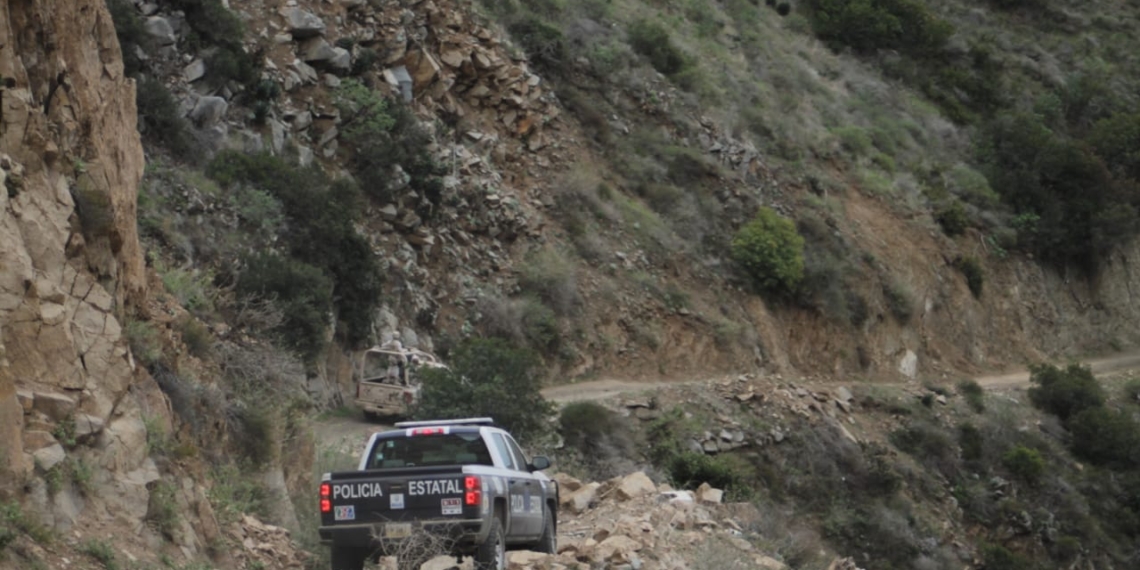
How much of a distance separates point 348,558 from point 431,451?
174cm

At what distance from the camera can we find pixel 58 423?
12133 millimetres

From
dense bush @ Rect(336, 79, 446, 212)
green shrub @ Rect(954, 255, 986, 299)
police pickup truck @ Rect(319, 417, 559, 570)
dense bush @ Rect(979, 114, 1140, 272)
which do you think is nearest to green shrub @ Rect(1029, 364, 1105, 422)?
green shrub @ Rect(954, 255, 986, 299)

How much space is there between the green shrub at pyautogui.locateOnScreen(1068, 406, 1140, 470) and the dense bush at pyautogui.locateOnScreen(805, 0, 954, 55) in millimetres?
26137

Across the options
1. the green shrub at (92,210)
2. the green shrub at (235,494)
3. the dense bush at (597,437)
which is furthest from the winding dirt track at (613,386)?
the green shrub at (92,210)

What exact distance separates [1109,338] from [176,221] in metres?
39.0

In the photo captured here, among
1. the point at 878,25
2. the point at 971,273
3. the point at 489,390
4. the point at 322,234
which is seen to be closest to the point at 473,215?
the point at 322,234

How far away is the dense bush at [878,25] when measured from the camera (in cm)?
6272

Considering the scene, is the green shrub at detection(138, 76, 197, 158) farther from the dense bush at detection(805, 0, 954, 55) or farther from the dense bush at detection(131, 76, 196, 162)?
the dense bush at detection(805, 0, 954, 55)

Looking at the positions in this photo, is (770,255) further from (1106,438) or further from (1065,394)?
(1106,438)

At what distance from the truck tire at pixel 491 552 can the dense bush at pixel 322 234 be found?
17.6 m

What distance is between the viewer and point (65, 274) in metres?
13.2

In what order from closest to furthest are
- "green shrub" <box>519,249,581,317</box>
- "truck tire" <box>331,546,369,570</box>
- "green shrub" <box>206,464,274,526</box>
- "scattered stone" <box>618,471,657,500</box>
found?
"truck tire" <box>331,546,369,570</box> < "green shrub" <box>206,464,274,526</box> < "scattered stone" <box>618,471,657,500</box> < "green shrub" <box>519,249,581,317</box>

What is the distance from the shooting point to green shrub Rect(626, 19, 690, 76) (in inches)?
1873

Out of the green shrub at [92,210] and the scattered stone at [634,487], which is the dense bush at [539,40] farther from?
the green shrub at [92,210]
